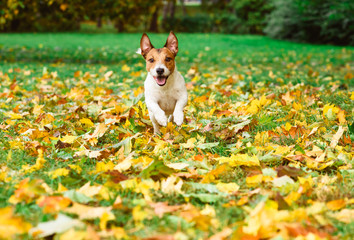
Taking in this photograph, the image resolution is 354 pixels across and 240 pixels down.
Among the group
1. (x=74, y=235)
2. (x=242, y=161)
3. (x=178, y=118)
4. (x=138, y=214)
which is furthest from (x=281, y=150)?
(x=74, y=235)

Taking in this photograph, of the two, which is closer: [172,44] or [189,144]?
[189,144]

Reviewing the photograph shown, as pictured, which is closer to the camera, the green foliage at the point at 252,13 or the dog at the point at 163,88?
the dog at the point at 163,88

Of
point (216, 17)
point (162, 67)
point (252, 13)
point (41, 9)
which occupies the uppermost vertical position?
→ point (252, 13)

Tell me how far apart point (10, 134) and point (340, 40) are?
19.6 meters

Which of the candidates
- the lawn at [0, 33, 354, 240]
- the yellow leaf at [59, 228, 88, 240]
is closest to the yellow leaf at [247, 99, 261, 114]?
the lawn at [0, 33, 354, 240]

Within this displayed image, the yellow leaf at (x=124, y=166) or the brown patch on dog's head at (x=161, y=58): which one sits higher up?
the brown patch on dog's head at (x=161, y=58)

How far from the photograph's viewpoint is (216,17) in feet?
102

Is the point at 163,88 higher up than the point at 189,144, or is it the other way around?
the point at 163,88

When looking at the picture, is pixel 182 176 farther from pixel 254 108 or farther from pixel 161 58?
pixel 254 108

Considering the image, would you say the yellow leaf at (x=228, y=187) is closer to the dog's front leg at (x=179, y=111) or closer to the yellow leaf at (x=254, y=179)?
the yellow leaf at (x=254, y=179)

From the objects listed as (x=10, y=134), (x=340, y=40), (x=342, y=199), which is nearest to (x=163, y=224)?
(x=342, y=199)

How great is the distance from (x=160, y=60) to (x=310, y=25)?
1895cm

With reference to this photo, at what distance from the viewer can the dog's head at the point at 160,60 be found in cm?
325

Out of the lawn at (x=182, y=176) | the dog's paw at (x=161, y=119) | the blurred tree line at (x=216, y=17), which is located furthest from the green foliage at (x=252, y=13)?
the dog's paw at (x=161, y=119)
